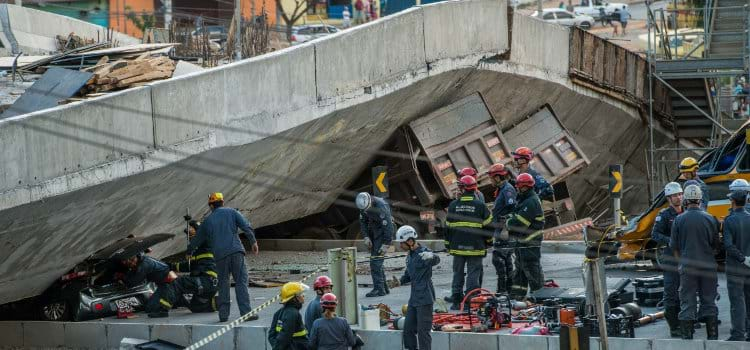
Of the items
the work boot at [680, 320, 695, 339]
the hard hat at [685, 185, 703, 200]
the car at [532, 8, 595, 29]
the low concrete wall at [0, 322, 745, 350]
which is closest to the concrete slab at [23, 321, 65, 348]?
the low concrete wall at [0, 322, 745, 350]

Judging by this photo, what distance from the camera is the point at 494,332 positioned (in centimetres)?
1412

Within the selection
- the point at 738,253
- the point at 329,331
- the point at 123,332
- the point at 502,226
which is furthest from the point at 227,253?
the point at 738,253

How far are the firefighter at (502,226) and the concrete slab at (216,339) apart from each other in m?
3.54

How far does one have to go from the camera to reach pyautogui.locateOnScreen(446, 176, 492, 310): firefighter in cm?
1555

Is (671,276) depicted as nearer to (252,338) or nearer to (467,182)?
(467,182)

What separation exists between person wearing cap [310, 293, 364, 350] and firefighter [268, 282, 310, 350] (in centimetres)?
20

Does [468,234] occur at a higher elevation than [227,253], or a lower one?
higher

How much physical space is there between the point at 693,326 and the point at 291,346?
4.01m

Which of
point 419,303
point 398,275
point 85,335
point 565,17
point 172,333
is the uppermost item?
point 419,303

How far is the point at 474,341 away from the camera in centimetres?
1367

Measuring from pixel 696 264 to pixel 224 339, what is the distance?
5187 millimetres

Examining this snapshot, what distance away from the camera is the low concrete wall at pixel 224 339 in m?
12.9

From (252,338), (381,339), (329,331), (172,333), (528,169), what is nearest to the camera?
(329,331)

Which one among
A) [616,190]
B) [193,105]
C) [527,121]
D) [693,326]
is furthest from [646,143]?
[693,326]
